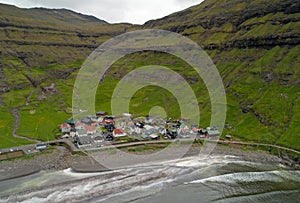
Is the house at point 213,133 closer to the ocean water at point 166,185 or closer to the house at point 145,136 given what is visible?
the house at point 145,136

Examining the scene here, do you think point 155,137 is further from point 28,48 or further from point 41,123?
point 28,48

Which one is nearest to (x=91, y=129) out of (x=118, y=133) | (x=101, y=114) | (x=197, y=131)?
(x=118, y=133)

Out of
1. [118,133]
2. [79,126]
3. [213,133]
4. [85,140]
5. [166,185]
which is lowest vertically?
[166,185]

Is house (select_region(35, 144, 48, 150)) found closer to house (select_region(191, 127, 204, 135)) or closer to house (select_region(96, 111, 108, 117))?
house (select_region(96, 111, 108, 117))

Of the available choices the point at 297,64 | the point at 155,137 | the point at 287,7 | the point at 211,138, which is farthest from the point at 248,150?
the point at 287,7

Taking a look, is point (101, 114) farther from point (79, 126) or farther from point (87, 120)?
point (79, 126)

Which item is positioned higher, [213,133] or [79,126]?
[79,126]

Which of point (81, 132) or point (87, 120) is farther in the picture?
point (87, 120)
